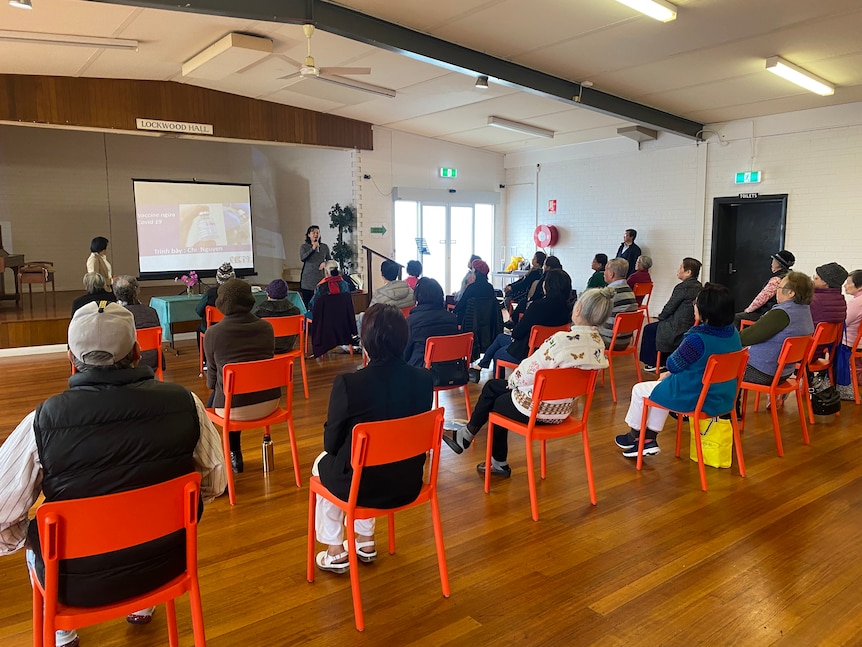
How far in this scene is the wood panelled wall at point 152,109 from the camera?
707cm

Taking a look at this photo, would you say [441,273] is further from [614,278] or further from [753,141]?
[614,278]

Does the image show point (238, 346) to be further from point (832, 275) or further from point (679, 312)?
point (832, 275)

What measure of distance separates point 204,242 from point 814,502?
9.02 meters

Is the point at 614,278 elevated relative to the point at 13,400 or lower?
elevated

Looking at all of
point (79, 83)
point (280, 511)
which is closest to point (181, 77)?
point (79, 83)

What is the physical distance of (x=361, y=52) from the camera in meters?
6.54

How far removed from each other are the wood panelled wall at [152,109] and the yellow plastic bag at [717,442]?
7270 mm

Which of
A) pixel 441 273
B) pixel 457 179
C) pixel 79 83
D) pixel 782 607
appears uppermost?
pixel 79 83

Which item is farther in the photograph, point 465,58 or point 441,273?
point 441,273

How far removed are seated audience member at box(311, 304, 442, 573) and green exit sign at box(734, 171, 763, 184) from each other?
807cm

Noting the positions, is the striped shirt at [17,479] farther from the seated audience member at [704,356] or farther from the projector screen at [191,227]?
the projector screen at [191,227]

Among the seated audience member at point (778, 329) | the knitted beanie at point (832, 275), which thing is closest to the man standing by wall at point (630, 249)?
the knitted beanie at point (832, 275)

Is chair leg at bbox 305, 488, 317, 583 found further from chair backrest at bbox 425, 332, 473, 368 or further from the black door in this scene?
the black door

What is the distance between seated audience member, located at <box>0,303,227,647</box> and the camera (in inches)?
63.5
